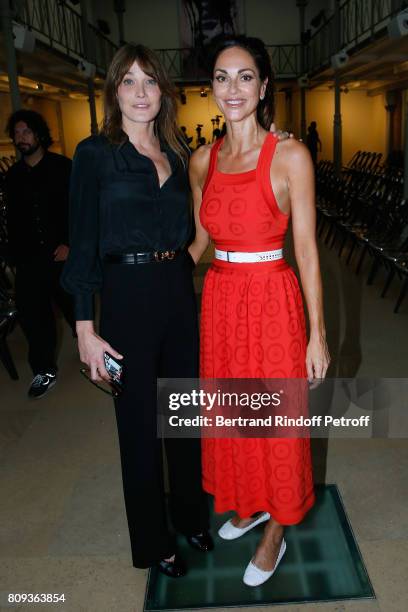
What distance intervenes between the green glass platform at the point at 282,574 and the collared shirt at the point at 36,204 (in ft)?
6.66

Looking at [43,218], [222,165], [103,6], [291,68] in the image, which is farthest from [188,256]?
[103,6]

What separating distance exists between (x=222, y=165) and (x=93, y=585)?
57.0 inches

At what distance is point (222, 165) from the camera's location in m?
1.69

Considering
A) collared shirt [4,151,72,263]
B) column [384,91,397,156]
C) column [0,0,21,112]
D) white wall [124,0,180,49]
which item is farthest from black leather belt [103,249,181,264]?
white wall [124,0,180,49]

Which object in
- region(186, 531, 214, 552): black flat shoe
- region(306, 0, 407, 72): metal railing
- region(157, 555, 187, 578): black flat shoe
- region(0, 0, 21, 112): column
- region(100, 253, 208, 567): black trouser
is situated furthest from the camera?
region(306, 0, 407, 72): metal railing

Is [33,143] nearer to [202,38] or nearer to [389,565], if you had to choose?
[389,565]

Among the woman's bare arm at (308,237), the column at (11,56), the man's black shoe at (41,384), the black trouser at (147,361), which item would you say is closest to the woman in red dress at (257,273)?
the woman's bare arm at (308,237)

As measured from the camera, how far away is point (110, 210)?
1.48 m

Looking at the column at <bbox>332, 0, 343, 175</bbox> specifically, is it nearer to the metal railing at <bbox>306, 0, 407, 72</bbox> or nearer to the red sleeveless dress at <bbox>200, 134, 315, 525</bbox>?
the metal railing at <bbox>306, 0, 407, 72</bbox>

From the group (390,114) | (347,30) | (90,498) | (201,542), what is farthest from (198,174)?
(390,114)

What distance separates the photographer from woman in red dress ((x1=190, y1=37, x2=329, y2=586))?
1.58 meters

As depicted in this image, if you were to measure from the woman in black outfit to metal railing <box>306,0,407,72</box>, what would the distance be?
8871mm

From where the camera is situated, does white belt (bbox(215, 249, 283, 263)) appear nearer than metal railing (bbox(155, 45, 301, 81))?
Yes

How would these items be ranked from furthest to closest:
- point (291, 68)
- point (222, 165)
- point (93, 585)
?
point (291, 68)
point (93, 585)
point (222, 165)
